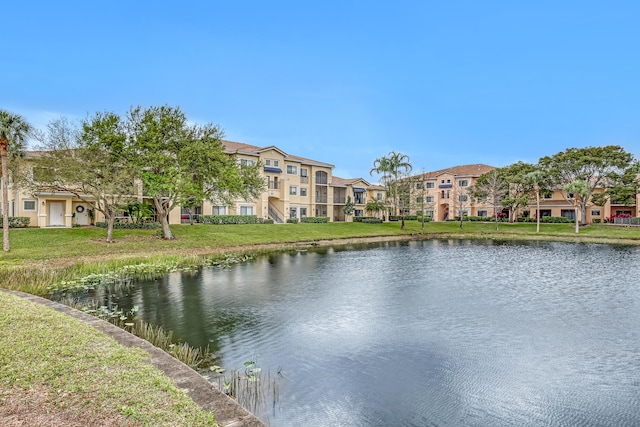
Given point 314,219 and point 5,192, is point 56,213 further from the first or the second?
point 314,219

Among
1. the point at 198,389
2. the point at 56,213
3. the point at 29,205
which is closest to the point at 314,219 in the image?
the point at 56,213

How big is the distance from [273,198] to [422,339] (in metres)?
47.7

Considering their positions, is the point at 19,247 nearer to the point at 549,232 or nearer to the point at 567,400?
the point at 567,400

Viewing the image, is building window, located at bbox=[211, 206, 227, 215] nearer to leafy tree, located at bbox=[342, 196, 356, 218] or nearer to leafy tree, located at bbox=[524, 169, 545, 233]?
leafy tree, located at bbox=[342, 196, 356, 218]

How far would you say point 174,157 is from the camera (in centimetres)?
3388

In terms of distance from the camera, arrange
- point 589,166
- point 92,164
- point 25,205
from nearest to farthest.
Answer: point 92,164 < point 25,205 < point 589,166

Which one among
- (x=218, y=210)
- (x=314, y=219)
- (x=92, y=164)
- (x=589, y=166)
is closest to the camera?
(x=92, y=164)

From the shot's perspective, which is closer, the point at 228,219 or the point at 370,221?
the point at 228,219

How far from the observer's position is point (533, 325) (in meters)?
12.4

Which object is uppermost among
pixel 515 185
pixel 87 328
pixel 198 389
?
pixel 515 185

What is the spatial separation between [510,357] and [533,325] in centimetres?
337

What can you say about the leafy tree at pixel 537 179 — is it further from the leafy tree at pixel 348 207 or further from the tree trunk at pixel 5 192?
the tree trunk at pixel 5 192

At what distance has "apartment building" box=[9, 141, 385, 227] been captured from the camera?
123 ft

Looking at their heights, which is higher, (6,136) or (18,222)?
(6,136)
